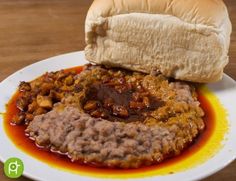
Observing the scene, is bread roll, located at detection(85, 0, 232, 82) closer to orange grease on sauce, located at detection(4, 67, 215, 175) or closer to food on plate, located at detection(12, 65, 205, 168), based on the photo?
food on plate, located at detection(12, 65, 205, 168)

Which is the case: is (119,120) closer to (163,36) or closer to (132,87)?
(132,87)

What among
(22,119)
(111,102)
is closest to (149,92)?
(111,102)

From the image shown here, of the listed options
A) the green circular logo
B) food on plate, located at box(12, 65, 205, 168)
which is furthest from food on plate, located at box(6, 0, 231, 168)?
the green circular logo

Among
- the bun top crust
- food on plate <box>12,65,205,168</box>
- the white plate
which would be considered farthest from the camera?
the bun top crust

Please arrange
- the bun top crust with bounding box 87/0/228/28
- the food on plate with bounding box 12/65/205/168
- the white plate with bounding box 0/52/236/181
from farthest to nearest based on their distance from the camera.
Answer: the bun top crust with bounding box 87/0/228/28 → the food on plate with bounding box 12/65/205/168 → the white plate with bounding box 0/52/236/181

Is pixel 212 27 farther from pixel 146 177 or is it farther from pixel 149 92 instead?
pixel 146 177

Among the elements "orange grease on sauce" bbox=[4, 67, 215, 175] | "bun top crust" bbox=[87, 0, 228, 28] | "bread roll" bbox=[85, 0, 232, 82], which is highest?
"bun top crust" bbox=[87, 0, 228, 28]

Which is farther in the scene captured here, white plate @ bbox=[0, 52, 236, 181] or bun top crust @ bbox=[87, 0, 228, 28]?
bun top crust @ bbox=[87, 0, 228, 28]

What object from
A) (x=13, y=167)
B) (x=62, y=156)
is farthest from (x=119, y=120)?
(x=13, y=167)
